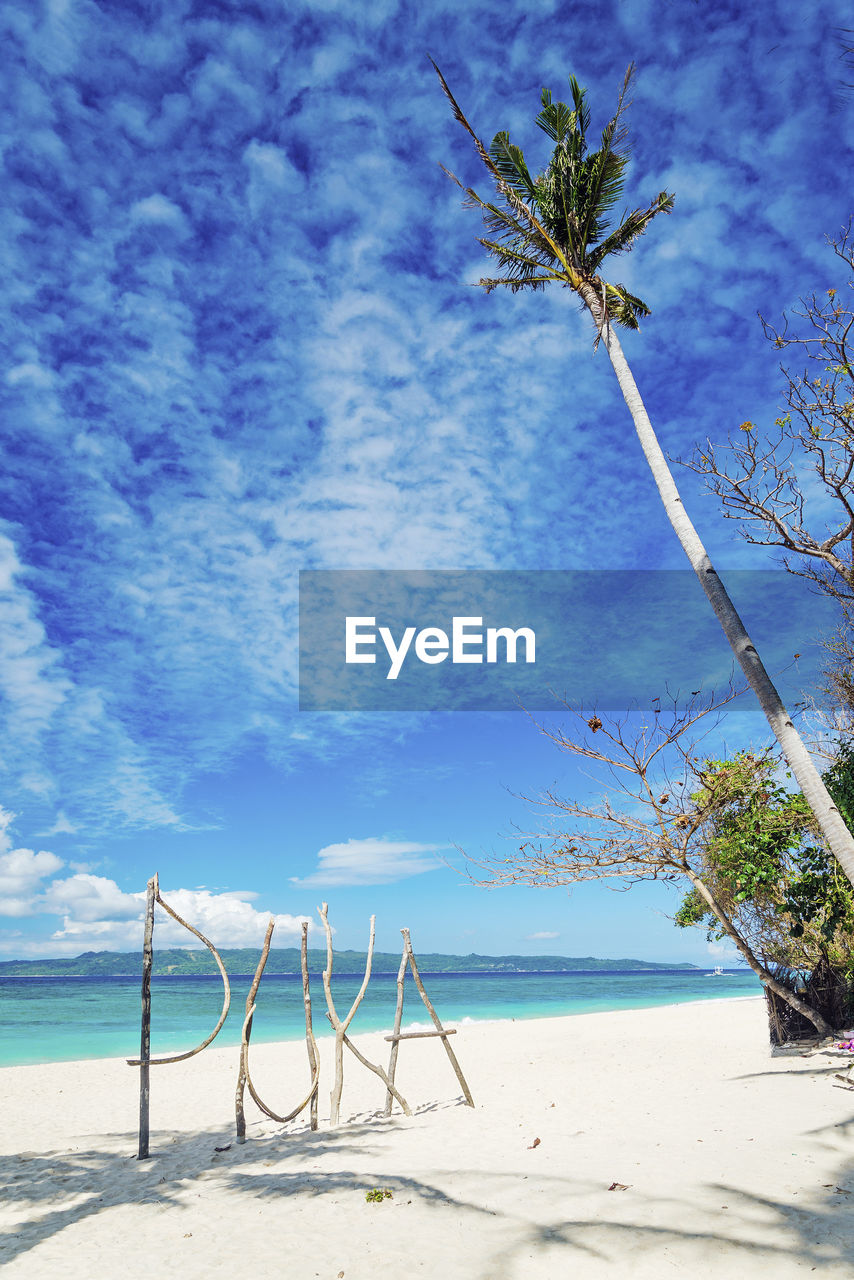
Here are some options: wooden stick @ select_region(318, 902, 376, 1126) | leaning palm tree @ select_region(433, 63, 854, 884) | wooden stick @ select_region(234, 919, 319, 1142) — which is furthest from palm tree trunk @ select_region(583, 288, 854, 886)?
wooden stick @ select_region(234, 919, 319, 1142)

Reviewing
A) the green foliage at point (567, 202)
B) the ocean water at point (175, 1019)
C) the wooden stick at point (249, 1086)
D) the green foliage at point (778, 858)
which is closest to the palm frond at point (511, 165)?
the green foliage at point (567, 202)

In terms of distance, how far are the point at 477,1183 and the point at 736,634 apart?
5.85m

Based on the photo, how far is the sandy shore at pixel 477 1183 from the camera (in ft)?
15.3

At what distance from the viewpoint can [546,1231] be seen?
495cm

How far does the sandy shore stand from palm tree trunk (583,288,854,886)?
9.45ft

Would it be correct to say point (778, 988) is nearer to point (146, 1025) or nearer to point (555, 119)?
point (146, 1025)

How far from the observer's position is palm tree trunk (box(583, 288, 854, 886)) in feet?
22.8

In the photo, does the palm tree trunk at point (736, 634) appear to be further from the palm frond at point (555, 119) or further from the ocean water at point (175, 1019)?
the ocean water at point (175, 1019)

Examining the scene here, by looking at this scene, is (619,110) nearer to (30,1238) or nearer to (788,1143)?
(788,1143)

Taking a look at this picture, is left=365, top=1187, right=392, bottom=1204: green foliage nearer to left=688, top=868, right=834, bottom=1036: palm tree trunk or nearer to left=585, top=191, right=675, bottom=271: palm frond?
left=688, top=868, right=834, bottom=1036: palm tree trunk

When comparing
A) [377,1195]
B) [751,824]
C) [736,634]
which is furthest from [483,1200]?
[751,824]

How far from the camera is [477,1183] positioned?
6176mm

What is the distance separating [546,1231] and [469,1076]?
921 centimetres

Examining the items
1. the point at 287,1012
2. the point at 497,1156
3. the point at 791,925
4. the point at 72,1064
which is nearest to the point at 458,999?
the point at 287,1012
